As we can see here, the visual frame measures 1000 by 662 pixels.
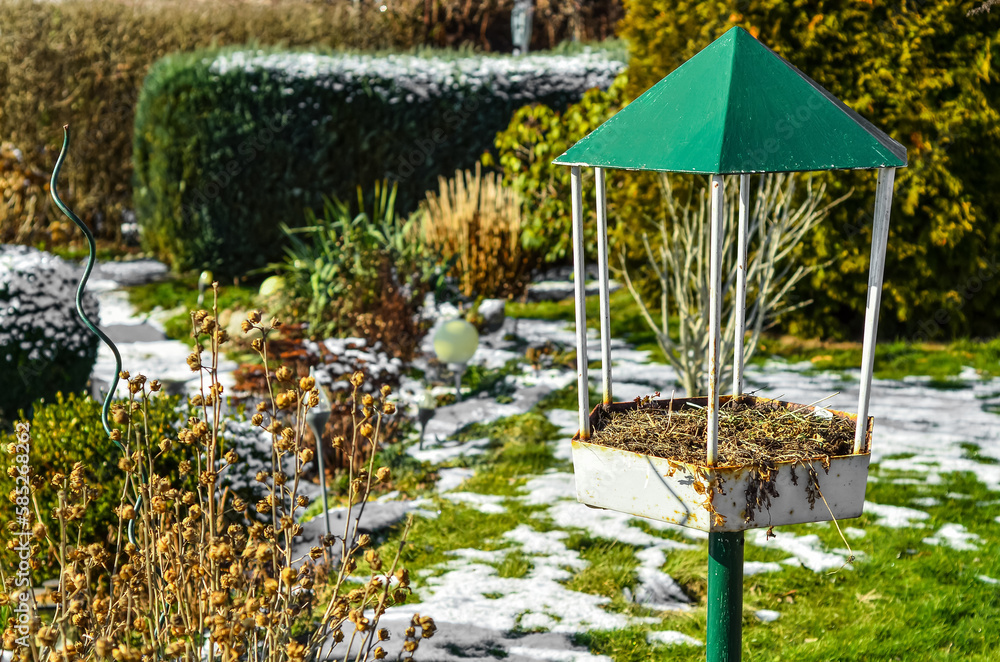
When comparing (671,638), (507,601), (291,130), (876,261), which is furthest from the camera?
(291,130)

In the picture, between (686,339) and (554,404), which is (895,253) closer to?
(686,339)

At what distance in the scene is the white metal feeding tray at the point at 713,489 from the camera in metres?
1.97

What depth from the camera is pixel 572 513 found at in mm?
4098

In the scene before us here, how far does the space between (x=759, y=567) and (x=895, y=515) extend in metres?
0.87

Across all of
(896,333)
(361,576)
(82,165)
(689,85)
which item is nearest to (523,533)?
(361,576)

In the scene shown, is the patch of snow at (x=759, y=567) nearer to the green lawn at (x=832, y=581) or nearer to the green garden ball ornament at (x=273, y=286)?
the green lawn at (x=832, y=581)

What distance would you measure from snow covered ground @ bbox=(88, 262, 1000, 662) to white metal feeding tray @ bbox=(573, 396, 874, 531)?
3.50 feet

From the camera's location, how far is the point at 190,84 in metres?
8.34

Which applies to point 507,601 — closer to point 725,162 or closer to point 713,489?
point 713,489

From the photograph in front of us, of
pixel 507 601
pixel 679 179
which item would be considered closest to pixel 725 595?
pixel 507 601

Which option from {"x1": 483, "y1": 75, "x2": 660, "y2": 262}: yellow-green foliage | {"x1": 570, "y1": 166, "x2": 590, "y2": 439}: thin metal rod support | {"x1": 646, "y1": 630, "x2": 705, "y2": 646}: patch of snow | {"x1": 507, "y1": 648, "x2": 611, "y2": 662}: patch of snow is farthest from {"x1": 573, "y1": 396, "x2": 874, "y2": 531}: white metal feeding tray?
{"x1": 483, "y1": 75, "x2": 660, "y2": 262}: yellow-green foliage

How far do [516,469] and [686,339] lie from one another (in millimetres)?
1176

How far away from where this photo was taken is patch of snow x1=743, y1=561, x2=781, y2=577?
3469mm

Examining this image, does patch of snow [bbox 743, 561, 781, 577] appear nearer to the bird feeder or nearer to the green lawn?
the green lawn
